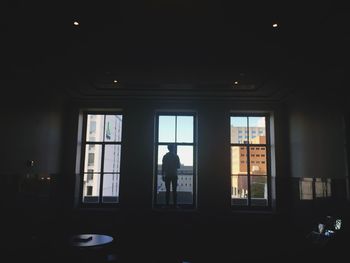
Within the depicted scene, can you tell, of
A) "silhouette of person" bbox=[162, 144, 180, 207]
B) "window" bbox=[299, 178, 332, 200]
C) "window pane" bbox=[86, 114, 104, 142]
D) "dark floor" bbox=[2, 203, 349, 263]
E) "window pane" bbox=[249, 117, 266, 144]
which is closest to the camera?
"dark floor" bbox=[2, 203, 349, 263]

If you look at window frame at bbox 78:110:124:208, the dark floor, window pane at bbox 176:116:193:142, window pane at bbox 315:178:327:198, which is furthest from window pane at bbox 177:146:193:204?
window pane at bbox 315:178:327:198

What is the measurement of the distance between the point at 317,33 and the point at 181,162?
527 centimetres

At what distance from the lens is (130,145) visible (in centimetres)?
796

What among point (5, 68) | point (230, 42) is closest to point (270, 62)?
point (230, 42)

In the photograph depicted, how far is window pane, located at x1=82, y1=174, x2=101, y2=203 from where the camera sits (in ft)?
27.0

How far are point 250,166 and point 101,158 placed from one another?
187 inches

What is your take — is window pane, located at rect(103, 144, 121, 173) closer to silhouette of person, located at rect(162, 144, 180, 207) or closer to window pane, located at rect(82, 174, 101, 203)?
window pane, located at rect(82, 174, 101, 203)

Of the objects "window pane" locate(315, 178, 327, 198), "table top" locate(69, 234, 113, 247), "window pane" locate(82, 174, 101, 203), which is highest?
"window pane" locate(315, 178, 327, 198)

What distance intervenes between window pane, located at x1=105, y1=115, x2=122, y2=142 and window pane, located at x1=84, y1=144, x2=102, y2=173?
0.46 metres

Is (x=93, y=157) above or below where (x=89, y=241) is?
above

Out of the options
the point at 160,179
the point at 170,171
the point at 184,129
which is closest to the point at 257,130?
the point at 184,129

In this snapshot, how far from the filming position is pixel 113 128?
8.45 metres

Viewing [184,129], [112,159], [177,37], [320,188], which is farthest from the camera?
[184,129]

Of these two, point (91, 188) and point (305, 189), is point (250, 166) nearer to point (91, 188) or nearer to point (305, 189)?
point (305, 189)
